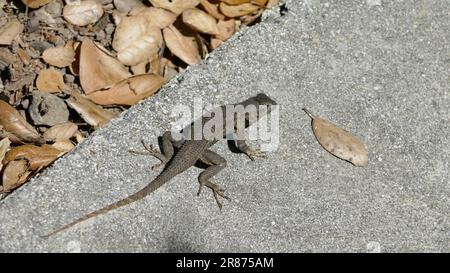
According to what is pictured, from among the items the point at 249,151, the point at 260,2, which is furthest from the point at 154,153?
the point at 260,2

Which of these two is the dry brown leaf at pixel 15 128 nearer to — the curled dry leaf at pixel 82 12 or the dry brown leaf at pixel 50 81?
the dry brown leaf at pixel 50 81

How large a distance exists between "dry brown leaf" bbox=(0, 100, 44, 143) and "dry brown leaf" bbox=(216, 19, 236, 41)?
1414 millimetres

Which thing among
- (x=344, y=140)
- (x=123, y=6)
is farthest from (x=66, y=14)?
(x=344, y=140)

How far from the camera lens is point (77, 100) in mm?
3812

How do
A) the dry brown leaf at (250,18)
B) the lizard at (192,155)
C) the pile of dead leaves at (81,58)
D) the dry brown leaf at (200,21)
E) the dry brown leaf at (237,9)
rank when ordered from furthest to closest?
the dry brown leaf at (250,18), the dry brown leaf at (237,9), the dry brown leaf at (200,21), the pile of dead leaves at (81,58), the lizard at (192,155)

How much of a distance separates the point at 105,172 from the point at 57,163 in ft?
0.81

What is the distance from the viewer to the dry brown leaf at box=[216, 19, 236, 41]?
4332 millimetres

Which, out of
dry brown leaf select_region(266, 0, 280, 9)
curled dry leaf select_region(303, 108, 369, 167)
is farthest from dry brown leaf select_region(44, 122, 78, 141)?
dry brown leaf select_region(266, 0, 280, 9)

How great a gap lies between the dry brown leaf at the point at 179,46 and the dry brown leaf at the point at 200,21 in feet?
0.36

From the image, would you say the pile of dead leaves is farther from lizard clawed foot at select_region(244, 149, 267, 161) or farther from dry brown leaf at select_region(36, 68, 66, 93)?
lizard clawed foot at select_region(244, 149, 267, 161)

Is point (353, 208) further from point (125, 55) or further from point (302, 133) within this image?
point (125, 55)

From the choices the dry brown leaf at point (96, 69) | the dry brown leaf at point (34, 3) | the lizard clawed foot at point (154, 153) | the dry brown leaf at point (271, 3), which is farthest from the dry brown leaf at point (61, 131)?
the dry brown leaf at point (271, 3)

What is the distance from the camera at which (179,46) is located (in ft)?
13.9

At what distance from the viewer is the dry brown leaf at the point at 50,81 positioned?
3863 mm
